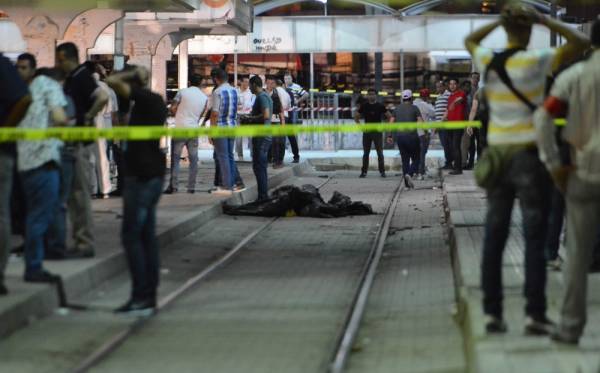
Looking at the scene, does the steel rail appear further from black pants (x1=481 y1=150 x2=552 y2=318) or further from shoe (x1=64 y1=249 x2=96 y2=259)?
shoe (x1=64 y1=249 x2=96 y2=259)

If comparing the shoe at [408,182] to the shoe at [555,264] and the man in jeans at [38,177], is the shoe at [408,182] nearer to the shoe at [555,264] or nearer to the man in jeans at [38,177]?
the shoe at [555,264]

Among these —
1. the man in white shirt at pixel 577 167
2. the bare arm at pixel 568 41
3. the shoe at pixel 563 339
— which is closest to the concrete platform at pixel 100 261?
the shoe at pixel 563 339

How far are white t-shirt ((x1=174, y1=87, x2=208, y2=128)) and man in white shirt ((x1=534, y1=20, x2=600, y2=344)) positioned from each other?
13819 millimetres

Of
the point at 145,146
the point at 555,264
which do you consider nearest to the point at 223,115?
the point at 555,264

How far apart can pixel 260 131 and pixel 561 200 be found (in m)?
2.98

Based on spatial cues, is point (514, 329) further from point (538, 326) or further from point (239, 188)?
point (239, 188)

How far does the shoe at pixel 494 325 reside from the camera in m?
8.86

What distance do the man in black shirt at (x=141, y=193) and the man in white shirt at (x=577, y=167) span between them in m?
3.57

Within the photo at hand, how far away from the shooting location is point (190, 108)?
2189 cm

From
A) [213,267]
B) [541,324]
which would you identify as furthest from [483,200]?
[541,324]

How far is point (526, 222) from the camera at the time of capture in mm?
8852

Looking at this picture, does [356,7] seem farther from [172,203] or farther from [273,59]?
[172,203]

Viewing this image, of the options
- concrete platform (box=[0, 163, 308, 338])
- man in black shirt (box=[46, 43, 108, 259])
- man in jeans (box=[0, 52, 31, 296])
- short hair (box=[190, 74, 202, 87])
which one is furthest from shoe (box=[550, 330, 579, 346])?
short hair (box=[190, 74, 202, 87])

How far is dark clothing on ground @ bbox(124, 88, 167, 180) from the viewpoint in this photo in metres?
10.9
